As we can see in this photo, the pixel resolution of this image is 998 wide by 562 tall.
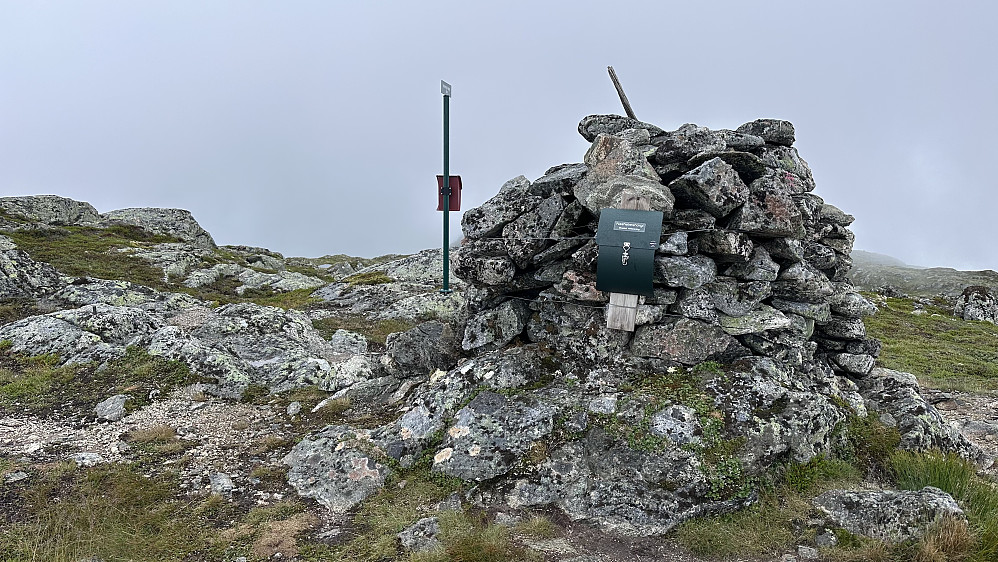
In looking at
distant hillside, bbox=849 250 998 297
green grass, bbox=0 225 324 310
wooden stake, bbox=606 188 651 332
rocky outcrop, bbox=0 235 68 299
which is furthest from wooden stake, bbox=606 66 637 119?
distant hillside, bbox=849 250 998 297

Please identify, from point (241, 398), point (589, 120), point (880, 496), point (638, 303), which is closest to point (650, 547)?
A: point (880, 496)

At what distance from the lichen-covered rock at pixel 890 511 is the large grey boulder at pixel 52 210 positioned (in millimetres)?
82600

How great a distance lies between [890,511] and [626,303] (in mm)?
4859

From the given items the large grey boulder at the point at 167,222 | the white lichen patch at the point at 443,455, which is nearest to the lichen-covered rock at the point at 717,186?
the white lichen patch at the point at 443,455

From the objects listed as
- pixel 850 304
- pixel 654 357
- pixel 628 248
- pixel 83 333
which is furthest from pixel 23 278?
pixel 850 304

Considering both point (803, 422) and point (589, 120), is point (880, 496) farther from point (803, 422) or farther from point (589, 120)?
point (589, 120)

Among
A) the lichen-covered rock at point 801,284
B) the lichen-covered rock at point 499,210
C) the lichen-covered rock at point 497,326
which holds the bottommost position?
the lichen-covered rock at point 497,326

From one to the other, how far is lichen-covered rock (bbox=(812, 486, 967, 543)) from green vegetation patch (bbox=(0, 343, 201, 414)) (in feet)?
49.9

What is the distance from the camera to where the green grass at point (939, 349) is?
64.7 ft

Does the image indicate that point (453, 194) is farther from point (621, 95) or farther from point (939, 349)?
point (939, 349)

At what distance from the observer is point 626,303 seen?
9.56 metres

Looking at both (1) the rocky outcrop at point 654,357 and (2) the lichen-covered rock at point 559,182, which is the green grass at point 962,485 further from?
(2) the lichen-covered rock at point 559,182

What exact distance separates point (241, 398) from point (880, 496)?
46.7 ft

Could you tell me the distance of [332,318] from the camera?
943 inches
